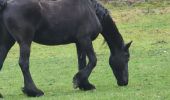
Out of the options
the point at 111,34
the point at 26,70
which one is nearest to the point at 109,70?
the point at 111,34

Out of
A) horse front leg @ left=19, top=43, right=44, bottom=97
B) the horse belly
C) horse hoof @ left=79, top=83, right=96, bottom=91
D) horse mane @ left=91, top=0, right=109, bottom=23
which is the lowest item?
horse hoof @ left=79, top=83, right=96, bottom=91

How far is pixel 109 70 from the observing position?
18641mm

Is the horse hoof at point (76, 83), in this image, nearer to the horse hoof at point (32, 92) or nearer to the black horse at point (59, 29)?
the black horse at point (59, 29)

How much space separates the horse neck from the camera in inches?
544

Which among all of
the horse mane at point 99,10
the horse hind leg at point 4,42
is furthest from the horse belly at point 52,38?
the horse mane at point 99,10

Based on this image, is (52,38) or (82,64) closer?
(52,38)

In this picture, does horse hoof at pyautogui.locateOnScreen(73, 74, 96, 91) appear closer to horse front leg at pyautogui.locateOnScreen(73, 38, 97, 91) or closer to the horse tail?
horse front leg at pyautogui.locateOnScreen(73, 38, 97, 91)

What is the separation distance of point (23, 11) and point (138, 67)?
7597 mm

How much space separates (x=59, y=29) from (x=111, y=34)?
5.32 ft

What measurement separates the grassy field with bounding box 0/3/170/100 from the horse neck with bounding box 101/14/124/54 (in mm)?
1033

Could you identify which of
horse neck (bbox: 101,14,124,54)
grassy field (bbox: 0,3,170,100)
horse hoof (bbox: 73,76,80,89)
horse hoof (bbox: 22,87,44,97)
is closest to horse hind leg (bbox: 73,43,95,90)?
grassy field (bbox: 0,3,170,100)

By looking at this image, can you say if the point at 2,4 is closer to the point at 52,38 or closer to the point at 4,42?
the point at 4,42

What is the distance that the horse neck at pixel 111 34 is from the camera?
45.3ft

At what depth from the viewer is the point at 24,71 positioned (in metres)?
12.4
